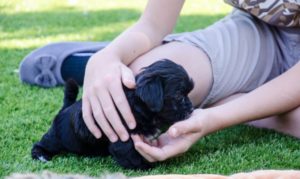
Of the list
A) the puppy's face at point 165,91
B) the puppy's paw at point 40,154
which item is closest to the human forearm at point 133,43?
the puppy's face at point 165,91

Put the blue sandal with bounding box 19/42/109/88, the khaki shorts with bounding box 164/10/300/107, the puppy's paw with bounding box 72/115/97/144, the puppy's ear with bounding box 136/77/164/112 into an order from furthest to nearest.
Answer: the blue sandal with bounding box 19/42/109/88
the khaki shorts with bounding box 164/10/300/107
the puppy's paw with bounding box 72/115/97/144
the puppy's ear with bounding box 136/77/164/112

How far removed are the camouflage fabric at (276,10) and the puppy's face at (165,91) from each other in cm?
47

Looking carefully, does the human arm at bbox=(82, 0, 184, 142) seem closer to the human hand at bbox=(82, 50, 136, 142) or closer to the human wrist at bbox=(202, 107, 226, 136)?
the human hand at bbox=(82, 50, 136, 142)

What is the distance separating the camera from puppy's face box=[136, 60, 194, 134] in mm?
1648

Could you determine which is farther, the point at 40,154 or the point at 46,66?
the point at 46,66

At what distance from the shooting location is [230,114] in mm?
1824

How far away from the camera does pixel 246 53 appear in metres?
2.11

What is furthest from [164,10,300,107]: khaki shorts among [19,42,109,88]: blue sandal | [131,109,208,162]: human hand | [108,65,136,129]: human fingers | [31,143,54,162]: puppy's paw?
[19,42,109,88]: blue sandal

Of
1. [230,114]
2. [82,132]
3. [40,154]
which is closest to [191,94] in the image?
[230,114]

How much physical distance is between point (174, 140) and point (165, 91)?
0.14 m

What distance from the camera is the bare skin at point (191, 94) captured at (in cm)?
170

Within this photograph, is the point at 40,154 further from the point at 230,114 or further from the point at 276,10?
the point at 276,10

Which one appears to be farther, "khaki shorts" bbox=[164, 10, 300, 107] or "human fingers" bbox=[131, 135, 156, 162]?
"khaki shorts" bbox=[164, 10, 300, 107]

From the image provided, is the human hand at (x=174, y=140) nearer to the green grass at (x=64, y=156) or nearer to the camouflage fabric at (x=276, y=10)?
the green grass at (x=64, y=156)
